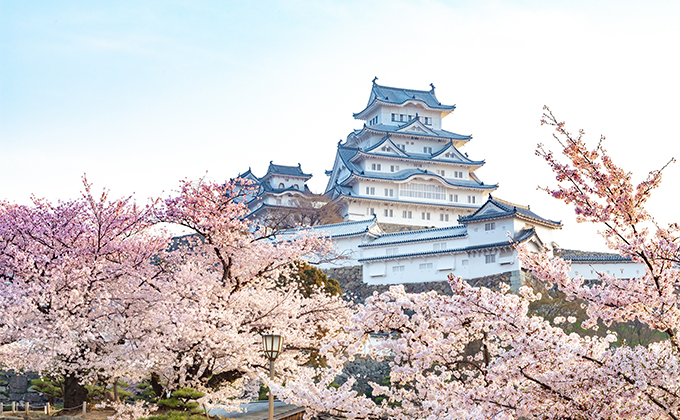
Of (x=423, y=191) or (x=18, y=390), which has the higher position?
(x=423, y=191)

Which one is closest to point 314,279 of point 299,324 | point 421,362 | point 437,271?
point 299,324

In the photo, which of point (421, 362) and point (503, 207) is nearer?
point (421, 362)

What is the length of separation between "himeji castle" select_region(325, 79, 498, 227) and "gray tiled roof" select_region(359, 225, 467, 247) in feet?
33.7

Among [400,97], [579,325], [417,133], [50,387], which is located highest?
[400,97]

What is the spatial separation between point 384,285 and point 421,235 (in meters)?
3.19

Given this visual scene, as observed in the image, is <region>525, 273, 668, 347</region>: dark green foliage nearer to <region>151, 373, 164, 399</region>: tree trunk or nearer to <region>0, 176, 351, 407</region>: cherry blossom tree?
<region>0, 176, 351, 407</region>: cherry blossom tree

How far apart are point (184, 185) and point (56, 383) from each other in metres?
7.21

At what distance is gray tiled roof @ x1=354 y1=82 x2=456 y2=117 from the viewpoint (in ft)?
165

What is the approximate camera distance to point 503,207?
97.2 feet

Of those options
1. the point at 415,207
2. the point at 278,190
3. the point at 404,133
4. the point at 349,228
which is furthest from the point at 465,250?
the point at 278,190

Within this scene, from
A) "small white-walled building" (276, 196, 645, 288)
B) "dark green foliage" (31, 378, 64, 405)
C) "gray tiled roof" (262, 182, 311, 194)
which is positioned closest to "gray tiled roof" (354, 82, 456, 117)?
"gray tiled roof" (262, 182, 311, 194)

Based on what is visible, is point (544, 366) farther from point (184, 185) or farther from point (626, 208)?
point (184, 185)

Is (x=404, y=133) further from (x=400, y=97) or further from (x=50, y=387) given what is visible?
(x=50, y=387)

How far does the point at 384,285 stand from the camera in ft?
104
